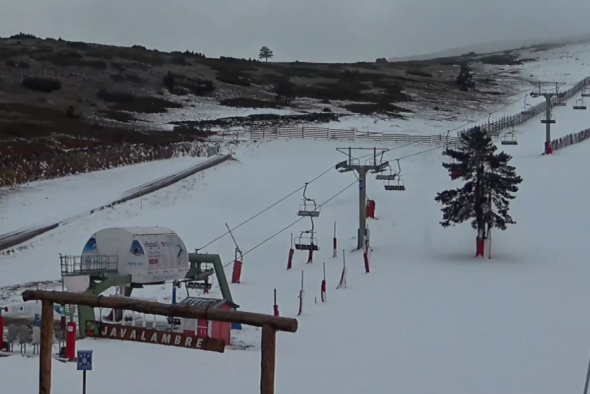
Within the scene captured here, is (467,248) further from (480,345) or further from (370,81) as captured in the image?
(370,81)

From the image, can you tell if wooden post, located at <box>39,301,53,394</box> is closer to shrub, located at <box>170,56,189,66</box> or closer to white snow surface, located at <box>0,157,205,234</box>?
white snow surface, located at <box>0,157,205,234</box>

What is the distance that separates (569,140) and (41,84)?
1727 inches

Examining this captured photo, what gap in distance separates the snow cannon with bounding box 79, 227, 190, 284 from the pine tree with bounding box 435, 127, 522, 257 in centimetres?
1647

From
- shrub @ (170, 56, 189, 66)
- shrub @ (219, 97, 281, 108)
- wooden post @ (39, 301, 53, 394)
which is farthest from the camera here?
shrub @ (170, 56, 189, 66)

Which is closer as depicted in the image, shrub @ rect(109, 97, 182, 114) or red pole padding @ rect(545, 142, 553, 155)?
red pole padding @ rect(545, 142, 553, 155)

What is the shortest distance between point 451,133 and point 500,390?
5971 cm

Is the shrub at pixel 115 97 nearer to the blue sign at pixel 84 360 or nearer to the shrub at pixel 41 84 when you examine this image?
the shrub at pixel 41 84

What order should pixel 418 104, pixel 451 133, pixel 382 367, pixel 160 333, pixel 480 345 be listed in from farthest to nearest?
pixel 418 104 → pixel 451 133 → pixel 480 345 → pixel 382 367 → pixel 160 333

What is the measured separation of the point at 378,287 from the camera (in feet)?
96.8

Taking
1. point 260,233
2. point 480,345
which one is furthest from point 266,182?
point 480,345

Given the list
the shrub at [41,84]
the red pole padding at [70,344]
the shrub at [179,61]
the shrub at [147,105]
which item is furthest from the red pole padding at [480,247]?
the shrub at [179,61]

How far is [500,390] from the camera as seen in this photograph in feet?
56.2

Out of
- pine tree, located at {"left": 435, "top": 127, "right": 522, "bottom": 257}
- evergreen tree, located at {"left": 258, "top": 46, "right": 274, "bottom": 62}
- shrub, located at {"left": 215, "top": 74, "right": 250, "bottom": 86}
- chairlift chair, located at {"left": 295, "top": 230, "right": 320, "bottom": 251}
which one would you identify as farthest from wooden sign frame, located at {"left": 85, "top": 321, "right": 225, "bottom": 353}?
evergreen tree, located at {"left": 258, "top": 46, "right": 274, "bottom": 62}

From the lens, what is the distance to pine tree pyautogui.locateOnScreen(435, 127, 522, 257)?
36.9 meters
